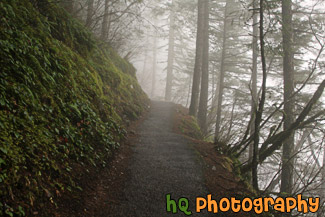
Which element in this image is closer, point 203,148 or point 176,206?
point 176,206

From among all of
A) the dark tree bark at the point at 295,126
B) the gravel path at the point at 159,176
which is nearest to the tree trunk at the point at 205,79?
the gravel path at the point at 159,176

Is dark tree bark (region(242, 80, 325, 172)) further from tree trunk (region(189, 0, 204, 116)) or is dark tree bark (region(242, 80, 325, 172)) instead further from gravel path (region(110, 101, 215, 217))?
tree trunk (region(189, 0, 204, 116))

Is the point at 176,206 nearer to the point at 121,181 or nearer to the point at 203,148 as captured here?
the point at 121,181

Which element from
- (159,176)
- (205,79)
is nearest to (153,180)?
(159,176)

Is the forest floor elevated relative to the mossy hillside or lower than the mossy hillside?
lower

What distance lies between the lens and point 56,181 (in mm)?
3256

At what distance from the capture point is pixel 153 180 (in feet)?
15.0

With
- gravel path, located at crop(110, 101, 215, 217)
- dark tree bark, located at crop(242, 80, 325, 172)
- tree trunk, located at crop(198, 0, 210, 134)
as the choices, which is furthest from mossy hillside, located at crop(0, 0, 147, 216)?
tree trunk, located at crop(198, 0, 210, 134)

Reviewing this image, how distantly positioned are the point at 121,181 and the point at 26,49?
3.09 m

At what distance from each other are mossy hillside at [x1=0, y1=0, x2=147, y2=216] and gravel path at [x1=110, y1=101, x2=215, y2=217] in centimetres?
79

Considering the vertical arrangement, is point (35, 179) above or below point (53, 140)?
below

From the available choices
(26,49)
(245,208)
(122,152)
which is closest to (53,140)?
(26,49)

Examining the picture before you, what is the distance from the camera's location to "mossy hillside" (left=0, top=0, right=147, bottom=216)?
8.93 feet

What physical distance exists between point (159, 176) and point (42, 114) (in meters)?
2.59
